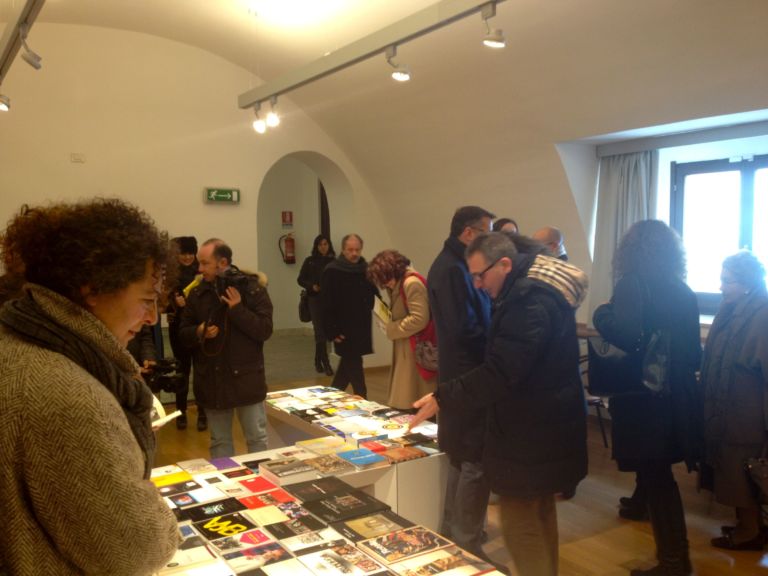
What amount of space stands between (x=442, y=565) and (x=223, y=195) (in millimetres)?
5622

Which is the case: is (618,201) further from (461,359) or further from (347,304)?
(461,359)

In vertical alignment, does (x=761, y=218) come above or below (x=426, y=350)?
above

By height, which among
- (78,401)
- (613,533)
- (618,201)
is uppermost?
(618,201)

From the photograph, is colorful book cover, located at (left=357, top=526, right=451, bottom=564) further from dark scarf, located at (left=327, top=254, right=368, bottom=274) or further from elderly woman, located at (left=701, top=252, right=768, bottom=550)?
dark scarf, located at (left=327, top=254, right=368, bottom=274)

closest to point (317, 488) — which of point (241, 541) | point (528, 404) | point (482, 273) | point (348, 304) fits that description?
point (241, 541)

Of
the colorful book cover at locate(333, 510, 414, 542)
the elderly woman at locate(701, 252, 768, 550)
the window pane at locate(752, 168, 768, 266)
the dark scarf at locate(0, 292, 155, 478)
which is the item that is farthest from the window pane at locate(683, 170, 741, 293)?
the dark scarf at locate(0, 292, 155, 478)

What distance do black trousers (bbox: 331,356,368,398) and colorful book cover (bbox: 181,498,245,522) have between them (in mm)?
3019

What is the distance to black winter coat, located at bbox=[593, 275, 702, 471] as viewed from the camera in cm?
289

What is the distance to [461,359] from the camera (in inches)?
117

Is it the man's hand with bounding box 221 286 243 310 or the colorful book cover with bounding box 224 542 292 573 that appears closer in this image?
the colorful book cover with bounding box 224 542 292 573

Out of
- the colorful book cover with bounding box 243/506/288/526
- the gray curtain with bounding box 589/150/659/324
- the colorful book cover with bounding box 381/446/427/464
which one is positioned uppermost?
the gray curtain with bounding box 589/150/659/324

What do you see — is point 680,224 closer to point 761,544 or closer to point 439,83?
point 439,83

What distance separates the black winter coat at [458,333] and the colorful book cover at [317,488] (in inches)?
25.4

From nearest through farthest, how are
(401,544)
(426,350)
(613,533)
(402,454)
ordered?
(401,544) < (402,454) < (613,533) < (426,350)
